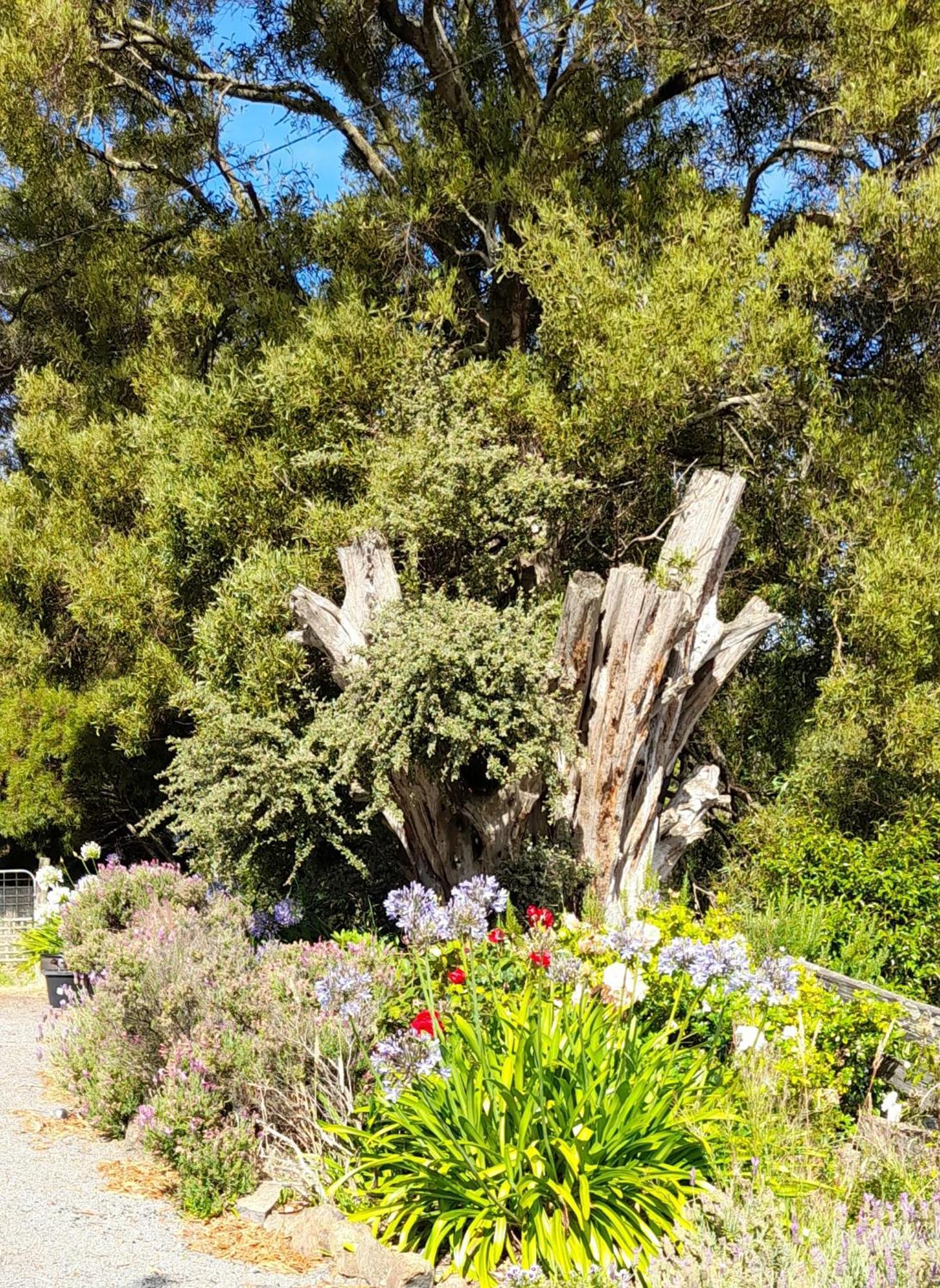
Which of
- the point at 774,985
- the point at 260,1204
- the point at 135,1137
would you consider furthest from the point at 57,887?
the point at 774,985

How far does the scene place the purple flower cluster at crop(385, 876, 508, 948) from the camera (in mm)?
5016

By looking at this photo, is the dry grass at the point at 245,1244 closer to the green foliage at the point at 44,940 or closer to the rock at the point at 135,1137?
the rock at the point at 135,1137

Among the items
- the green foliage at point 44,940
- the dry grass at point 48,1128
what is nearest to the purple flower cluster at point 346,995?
the dry grass at point 48,1128

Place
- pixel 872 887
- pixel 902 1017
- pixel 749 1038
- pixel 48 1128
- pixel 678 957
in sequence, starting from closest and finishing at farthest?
pixel 749 1038, pixel 678 957, pixel 902 1017, pixel 48 1128, pixel 872 887

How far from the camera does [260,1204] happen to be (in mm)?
4688

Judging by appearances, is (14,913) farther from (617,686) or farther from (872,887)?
(872,887)

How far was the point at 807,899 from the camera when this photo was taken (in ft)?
25.8

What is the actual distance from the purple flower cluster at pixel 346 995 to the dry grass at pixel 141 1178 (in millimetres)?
1058

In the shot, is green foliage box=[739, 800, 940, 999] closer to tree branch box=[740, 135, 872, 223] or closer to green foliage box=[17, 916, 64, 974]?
tree branch box=[740, 135, 872, 223]

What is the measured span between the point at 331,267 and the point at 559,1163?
8.14 m

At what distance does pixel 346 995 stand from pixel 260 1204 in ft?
2.85

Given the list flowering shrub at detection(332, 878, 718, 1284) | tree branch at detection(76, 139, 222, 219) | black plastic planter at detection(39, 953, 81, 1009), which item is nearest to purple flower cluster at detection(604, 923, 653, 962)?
flowering shrub at detection(332, 878, 718, 1284)

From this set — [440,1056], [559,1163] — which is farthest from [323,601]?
[559,1163]

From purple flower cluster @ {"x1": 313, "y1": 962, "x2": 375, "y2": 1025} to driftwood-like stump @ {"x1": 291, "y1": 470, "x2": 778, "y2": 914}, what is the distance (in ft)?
6.88
